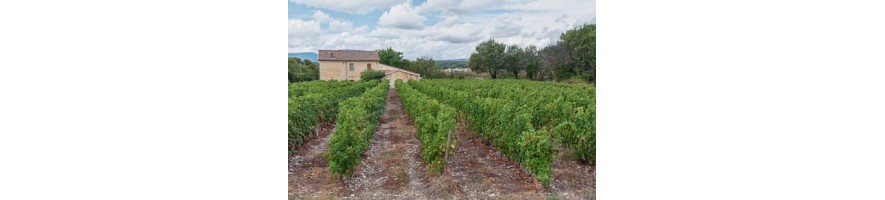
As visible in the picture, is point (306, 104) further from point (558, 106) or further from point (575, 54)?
point (575, 54)

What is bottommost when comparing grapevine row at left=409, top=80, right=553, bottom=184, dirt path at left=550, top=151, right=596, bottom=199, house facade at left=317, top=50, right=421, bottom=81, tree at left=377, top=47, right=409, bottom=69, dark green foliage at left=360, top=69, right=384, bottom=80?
dirt path at left=550, top=151, right=596, bottom=199

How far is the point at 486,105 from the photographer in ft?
29.1

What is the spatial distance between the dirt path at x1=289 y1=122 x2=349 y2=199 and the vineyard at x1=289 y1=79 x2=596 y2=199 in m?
0.01

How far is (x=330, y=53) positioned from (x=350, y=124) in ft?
4.11

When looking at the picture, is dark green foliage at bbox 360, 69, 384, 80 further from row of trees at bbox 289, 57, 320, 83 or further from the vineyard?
row of trees at bbox 289, 57, 320, 83

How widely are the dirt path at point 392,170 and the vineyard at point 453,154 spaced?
0.01 meters

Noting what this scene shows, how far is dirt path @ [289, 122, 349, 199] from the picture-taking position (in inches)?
213

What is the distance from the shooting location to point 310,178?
5812 millimetres

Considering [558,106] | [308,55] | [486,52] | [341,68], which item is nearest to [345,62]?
[341,68]

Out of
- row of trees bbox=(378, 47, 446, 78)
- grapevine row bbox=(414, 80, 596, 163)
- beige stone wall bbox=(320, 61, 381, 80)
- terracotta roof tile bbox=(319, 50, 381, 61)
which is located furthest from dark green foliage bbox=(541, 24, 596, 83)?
beige stone wall bbox=(320, 61, 381, 80)

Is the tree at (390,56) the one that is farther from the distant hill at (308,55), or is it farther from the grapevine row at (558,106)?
the grapevine row at (558,106)

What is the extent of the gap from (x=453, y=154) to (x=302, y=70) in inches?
81.4

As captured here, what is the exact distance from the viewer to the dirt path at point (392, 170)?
555 cm
